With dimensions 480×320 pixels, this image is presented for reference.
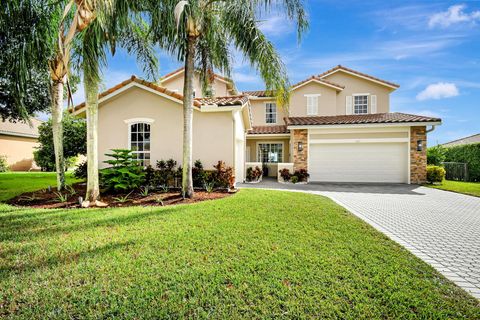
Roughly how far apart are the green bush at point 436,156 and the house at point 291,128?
4.50m

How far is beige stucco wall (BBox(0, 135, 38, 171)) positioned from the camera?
2312cm

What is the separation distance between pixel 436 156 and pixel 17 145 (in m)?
38.9

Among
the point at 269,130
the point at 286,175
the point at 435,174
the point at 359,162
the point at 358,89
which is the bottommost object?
the point at 286,175

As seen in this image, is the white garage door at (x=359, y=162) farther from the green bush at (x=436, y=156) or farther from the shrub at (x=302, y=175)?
the green bush at (x=436, y=156)

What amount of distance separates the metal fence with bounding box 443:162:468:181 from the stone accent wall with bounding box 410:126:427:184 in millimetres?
6438

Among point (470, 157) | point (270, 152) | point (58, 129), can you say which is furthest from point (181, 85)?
point (470, 157)

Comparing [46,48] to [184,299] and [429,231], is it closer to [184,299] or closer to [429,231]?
[184,299]

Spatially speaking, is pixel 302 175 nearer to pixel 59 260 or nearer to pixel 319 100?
pixel 319 100

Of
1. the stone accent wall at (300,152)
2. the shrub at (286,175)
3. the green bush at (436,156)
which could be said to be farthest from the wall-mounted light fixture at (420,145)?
the shrub at (286,175)

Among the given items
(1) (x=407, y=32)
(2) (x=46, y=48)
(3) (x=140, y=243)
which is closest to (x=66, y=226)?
(3) (x=140, y=243)

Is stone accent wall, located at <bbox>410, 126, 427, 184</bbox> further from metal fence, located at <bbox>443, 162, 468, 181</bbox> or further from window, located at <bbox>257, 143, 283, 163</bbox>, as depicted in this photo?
window, located at <bbox>257, 143, 283, 163</bbox>

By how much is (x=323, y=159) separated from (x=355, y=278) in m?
13.4

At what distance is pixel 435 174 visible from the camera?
14.3 m

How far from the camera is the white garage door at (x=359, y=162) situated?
1507 cm
